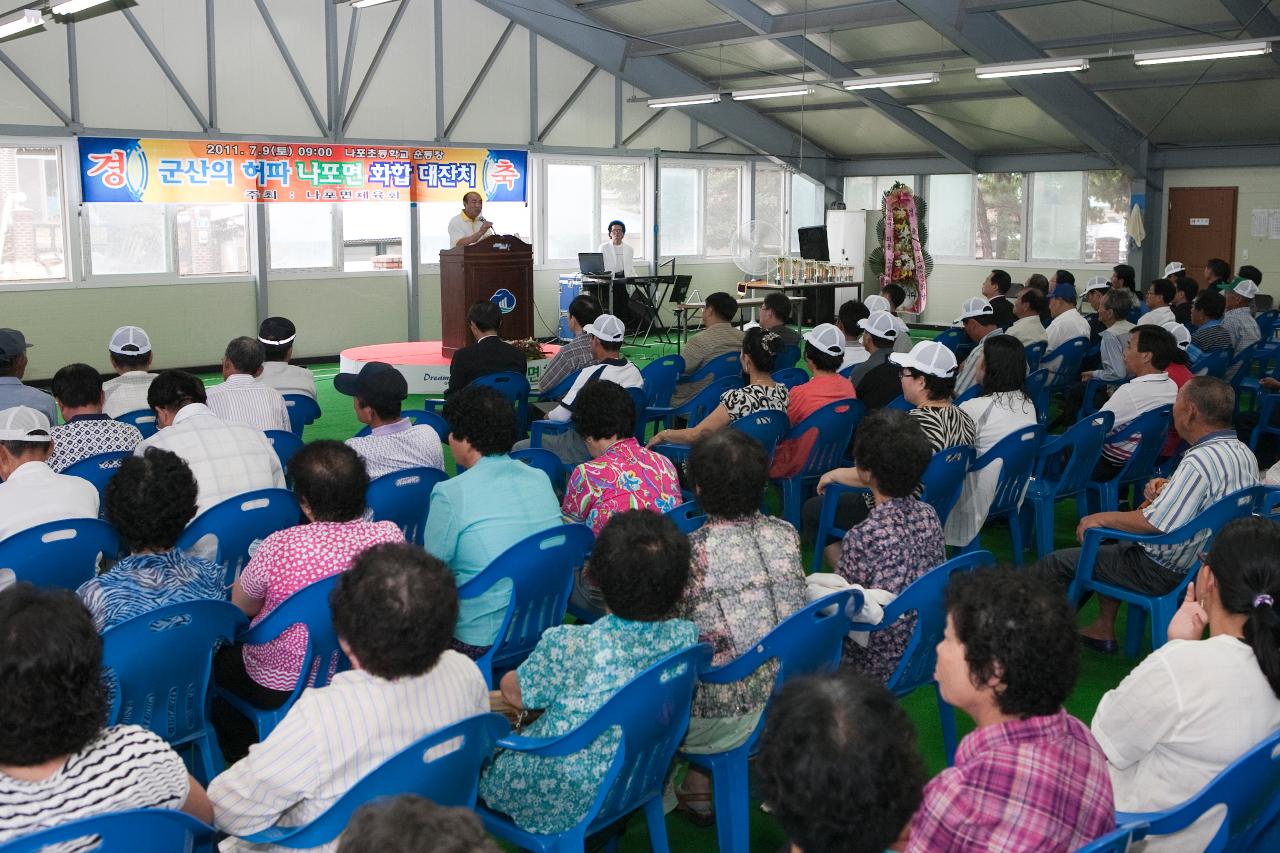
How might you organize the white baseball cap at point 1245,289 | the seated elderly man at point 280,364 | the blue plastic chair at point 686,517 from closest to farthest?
the blue plastic chair at point 686,517
the seated elderly man at point 280,364
the white baseball cap at point 1245,289

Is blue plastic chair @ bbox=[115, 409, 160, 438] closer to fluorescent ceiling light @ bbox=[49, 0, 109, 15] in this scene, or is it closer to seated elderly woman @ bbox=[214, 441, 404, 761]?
seated elderly woman @ bbox=[214, 441, 404, 761]

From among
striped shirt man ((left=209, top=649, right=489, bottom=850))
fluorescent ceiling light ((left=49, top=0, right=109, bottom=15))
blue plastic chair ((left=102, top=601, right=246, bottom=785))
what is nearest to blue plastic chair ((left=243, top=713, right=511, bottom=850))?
striped shirt man ((left=209, top=649, right=489, bottom=850))

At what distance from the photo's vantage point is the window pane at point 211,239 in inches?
465

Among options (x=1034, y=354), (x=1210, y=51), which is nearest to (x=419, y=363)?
(x=1034, y=354)

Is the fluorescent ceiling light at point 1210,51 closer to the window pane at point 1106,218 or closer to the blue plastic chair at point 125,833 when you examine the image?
the window pane at point 1106,218

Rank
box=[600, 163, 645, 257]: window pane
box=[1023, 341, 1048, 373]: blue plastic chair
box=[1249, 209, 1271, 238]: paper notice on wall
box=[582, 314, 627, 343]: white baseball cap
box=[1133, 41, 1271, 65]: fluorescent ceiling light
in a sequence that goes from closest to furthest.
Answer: box=[582, 314, 627, 343]: white baseball cap
box=[1023, 341, 1048, 373]: blue plastic chair
box=[1133, 41, 1271, 65]: fluorescent ceiling light
box=[1249, 209, 1271, 238]: paper notice on wall
box=[600, 163, 645, 257]: window pane

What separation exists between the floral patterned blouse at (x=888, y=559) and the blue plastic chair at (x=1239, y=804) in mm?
998

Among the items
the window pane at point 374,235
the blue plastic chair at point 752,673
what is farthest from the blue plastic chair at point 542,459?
the window pane at point 374,235

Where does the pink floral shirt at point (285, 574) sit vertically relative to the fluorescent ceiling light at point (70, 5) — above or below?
below

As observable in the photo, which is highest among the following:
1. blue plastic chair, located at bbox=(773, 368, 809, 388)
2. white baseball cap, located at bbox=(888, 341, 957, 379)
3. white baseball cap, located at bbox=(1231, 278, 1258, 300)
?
white baseball cap, located at bbox=(1231, 278, 1258, 300)

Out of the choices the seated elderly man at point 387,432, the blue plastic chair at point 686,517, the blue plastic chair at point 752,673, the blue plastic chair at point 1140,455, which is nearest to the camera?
the blue plastic chair at point 752,673

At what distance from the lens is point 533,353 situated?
9.12 metres

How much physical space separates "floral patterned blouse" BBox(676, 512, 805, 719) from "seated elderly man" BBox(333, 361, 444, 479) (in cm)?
166

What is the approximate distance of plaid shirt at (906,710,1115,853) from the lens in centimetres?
183
